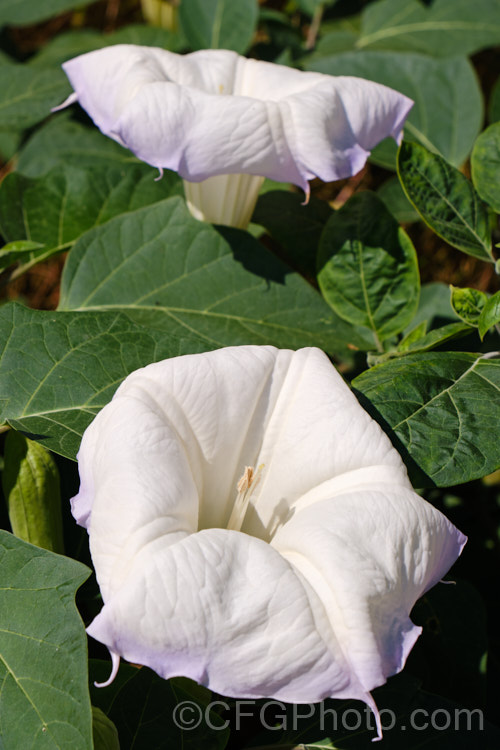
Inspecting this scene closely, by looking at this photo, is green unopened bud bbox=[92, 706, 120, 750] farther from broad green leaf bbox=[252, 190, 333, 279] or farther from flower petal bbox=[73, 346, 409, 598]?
broad green leaf bbox=[252, 190, 333, 279]

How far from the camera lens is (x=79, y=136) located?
188 centimetres

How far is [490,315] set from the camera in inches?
38.3

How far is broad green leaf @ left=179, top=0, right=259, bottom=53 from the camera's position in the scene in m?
1.72

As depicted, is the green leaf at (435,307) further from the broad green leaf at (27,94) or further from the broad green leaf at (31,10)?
the broad green leaf at (31,10)

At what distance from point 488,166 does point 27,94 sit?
97 cm

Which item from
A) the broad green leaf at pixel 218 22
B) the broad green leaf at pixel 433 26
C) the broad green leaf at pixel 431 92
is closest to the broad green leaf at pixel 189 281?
the broad green leaf at pixel 431 92

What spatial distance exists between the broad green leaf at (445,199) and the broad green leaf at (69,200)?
488mm

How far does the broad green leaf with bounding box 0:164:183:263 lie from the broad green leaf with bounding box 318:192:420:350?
14.6 inches

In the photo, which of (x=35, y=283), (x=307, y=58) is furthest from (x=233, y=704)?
(x=35, y=283)

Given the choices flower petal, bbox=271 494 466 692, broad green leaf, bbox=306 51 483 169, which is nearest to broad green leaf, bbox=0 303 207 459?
flower petal, bbox=271 494 466 692

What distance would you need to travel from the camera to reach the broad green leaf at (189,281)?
1.19 m

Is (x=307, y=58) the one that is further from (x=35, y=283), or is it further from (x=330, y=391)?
(x=330, y=391)

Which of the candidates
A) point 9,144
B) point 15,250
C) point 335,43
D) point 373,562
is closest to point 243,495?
point 373,562

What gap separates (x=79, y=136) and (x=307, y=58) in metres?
0.61
